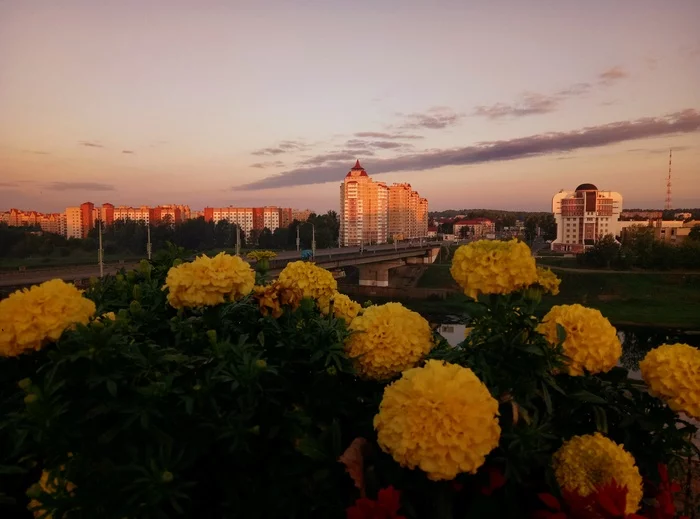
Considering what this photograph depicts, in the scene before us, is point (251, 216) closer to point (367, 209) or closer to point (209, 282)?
point (367, 209)

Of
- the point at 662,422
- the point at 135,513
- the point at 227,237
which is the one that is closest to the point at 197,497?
the point at 135,513

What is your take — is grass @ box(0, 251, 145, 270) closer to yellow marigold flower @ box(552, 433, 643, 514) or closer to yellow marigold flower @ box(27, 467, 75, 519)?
yellow marigold flower @ box(27, 467, 75, 519)

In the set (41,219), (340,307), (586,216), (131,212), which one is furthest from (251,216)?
(340,307)

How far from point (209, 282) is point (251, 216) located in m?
93.5

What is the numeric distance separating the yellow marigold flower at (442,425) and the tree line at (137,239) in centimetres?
2656

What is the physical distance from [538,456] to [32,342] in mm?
1661

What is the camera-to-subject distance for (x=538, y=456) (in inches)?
60.3

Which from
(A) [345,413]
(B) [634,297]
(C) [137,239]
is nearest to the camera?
(A) [345,413]

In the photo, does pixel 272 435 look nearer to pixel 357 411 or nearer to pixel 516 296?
pixel 357 411

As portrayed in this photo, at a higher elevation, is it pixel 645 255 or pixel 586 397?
pixel 586 397

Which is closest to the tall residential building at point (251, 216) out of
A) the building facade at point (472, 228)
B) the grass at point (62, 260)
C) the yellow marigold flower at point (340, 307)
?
the building facade at point (472, 228)

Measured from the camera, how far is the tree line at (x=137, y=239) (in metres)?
41.4

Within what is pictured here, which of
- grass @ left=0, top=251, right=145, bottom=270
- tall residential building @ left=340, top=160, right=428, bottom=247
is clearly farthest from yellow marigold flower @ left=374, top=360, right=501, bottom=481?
tall residential building @ left=340, top=160, right=428, bottom=247

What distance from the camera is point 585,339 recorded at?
5.60 ft
